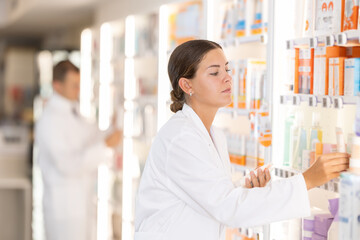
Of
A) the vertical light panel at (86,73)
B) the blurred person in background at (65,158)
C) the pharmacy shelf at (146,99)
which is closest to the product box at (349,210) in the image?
the pharmacy shelf at (146,99)

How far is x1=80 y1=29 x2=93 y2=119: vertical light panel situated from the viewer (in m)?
7.01

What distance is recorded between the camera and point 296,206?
7.06 feet

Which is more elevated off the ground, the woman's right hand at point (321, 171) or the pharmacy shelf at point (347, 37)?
the pharmacy shelf at point (347, 37)

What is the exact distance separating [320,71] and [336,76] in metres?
0.13

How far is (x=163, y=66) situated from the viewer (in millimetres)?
4625

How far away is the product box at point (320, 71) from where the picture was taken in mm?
2777

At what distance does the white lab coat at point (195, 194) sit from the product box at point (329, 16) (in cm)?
84

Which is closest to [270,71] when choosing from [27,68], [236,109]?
[236,109]

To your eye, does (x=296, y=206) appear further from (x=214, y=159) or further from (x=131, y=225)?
(x=131, y=225)

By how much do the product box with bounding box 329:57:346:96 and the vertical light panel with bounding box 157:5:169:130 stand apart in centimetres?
208

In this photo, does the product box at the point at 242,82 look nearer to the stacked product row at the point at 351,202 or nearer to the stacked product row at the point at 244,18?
the stacked product row at the point at 244,18

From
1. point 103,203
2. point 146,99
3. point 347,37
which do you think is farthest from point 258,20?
point 103,203

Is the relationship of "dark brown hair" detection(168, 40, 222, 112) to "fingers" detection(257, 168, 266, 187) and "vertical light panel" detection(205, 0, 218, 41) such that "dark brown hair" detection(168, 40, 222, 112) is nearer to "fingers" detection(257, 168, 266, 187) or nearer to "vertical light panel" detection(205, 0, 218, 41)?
"fingers" detection(257, 168, 266, 187)

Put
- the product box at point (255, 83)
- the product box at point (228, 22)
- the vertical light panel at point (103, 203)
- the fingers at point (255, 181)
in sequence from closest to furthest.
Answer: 1. the fingers at point (255, 181)
2. the product box at point (255, 83)
3. the product box at point (228, 22)
4. the vertical light panel at point (103, 203)
